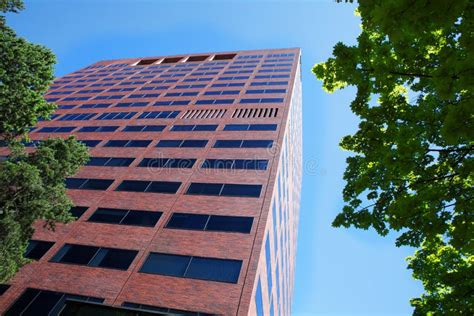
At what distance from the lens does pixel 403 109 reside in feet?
22.2

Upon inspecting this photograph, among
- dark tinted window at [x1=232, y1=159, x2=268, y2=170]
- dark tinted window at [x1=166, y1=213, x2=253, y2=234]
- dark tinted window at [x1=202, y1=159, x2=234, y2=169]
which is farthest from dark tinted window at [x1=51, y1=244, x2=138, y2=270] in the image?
dark tinted window at [x1=232, y1=159, x2=268, y2=170]

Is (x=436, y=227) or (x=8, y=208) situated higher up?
(x=8, y=208)

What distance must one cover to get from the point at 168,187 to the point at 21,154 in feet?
33.1

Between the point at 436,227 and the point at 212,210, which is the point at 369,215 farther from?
the point at 212,210

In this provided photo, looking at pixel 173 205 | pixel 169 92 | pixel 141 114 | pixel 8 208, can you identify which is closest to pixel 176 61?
pixel 169 92

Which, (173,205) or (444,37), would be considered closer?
(444,37)

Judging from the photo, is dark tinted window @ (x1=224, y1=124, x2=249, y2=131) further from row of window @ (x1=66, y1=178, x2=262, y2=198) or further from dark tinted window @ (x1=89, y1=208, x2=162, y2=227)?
dark tinted window @ (x1=89, y1=208, x2=162, y2=227)

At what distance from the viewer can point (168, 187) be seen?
2248cm

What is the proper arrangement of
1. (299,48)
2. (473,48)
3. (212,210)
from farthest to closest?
(299,48) → (212,210) → (473,48)

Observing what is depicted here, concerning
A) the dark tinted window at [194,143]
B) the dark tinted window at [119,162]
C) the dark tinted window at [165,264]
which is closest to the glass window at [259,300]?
the dark tinted window at [165,264]

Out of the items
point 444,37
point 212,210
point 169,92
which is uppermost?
point 169,92

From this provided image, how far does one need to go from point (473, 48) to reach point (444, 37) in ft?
7.80

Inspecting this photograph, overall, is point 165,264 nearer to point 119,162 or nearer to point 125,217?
point 125,217

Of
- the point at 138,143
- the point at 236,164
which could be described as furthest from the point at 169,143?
the point at 236,164
